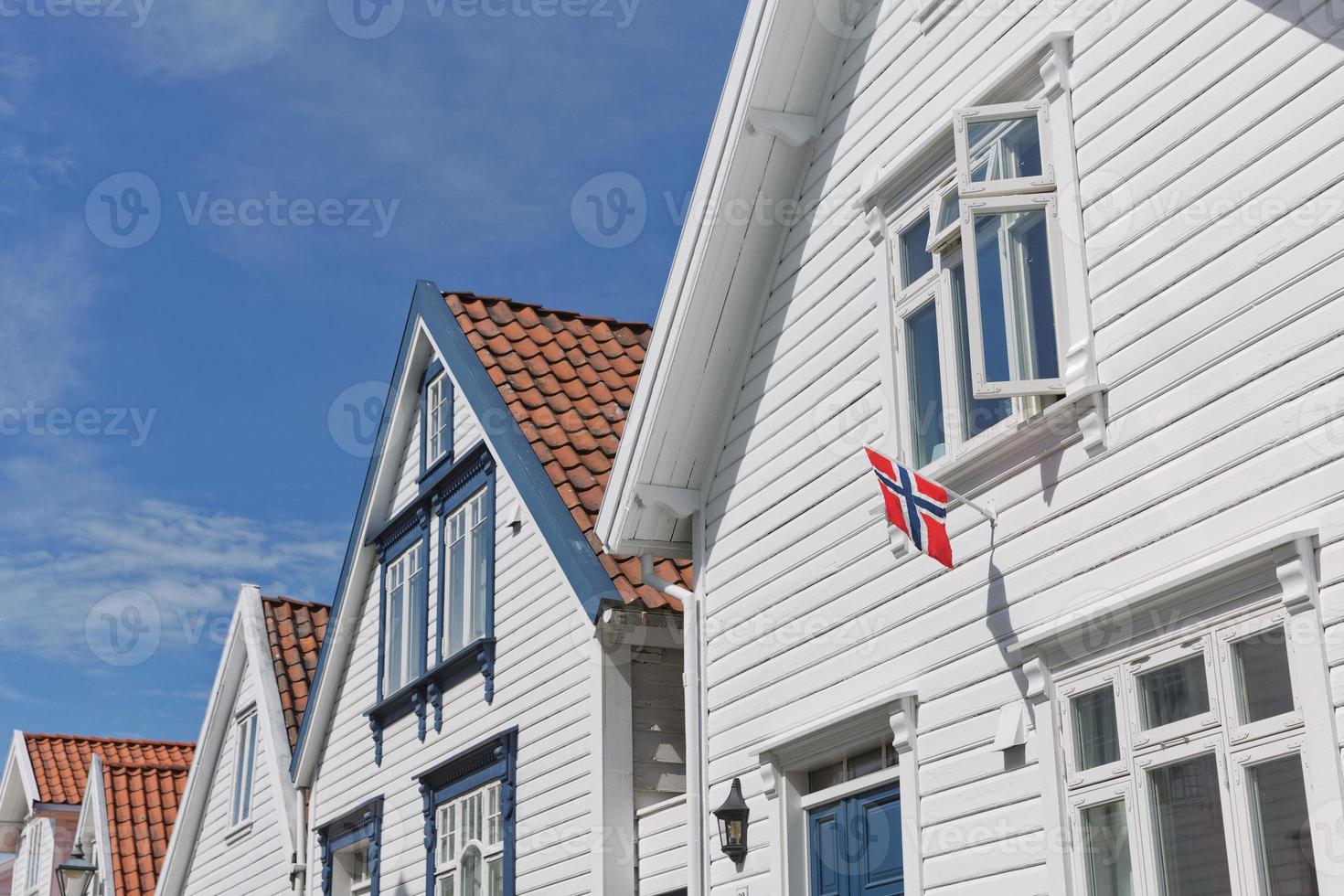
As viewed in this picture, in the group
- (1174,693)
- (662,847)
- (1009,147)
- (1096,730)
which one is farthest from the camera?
(662,847)

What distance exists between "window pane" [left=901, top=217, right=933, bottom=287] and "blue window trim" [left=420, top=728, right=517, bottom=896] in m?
5.93

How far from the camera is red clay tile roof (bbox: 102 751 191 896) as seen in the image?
23.8 meters

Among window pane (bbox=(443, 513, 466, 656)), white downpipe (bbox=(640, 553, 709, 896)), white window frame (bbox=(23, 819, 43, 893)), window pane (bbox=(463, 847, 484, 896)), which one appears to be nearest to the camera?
white downpipe (bbox=(640, 553, 709, 896))

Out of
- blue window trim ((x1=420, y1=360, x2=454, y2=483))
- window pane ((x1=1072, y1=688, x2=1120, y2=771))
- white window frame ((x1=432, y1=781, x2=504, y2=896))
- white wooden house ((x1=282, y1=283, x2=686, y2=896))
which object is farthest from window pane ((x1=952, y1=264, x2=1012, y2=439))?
blue window trim ((x1=420, y1=360, x2=454, y2=483))

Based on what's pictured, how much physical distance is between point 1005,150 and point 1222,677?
10.3 ft

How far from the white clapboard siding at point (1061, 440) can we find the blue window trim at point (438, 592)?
4.14 meters

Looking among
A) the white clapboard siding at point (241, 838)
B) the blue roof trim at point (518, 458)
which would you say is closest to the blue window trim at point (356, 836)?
the white clapboard siding at point (241, 838)

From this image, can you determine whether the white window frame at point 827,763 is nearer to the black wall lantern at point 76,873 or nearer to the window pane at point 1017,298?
the window pane at point 1017,298

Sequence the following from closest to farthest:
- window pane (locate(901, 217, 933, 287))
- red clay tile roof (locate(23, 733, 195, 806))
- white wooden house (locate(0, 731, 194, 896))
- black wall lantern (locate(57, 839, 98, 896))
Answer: window pane (locate(901, 217, 933, 287)) < black wall lantern (locate(57, 839, 98, 896)) < white wooden house (locate(0, 731, 194, 896)) < red clay tile roof (locate(23, 733, 195, 806))

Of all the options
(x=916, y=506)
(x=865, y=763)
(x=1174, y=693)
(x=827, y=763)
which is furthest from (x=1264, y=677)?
(x=827, y=763)

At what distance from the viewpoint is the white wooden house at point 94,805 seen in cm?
2414

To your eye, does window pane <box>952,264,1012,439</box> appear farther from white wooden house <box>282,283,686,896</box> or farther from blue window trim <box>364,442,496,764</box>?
blue window trim <box>364,442,496,764</box>

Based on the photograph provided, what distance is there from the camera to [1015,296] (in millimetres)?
7812

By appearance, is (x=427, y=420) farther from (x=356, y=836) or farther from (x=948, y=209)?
(x=948, y=209)
